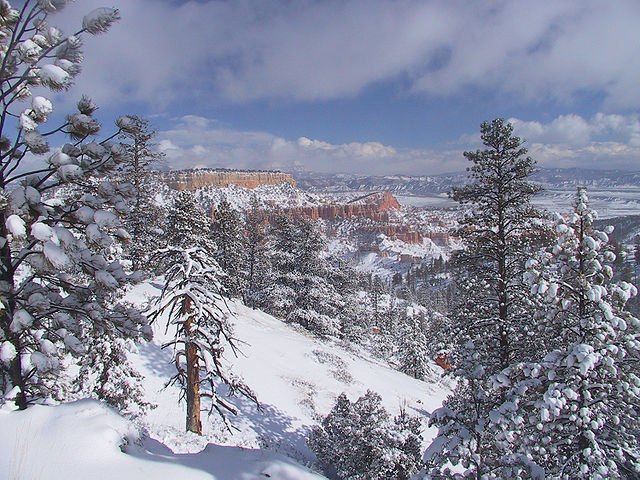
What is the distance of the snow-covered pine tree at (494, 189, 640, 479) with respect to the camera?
252 inches

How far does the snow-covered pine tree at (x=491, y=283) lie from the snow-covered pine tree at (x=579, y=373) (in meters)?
0.93

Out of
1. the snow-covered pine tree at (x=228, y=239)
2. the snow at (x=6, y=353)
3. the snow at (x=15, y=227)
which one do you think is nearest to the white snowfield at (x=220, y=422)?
the snow at (x=6, y=353)

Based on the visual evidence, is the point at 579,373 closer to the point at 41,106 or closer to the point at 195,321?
the point at 195,321

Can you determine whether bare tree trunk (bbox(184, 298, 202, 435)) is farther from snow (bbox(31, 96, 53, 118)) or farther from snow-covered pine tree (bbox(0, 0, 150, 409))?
snow (bbox(31, 96, 53, 118))

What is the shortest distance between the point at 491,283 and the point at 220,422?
9606 millimetres

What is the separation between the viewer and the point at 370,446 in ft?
29.5

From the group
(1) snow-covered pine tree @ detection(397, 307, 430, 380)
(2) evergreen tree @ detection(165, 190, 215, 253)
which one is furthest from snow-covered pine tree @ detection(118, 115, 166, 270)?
(1) snow-covered pine tree @ detection(397, 307, 430, 380)

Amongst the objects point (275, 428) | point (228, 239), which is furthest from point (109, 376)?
point (228, 239)

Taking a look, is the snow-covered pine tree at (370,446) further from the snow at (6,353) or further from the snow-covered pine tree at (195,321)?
the snow at (6,353)

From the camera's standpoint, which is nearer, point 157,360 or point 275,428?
point 275,428

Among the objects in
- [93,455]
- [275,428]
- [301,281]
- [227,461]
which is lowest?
[275,428]

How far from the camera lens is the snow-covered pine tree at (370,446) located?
8789 millimetres

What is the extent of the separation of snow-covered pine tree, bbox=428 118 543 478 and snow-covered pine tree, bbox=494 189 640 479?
36.5 inches

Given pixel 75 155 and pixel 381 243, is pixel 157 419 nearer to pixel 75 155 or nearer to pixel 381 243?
pixel 75 155
